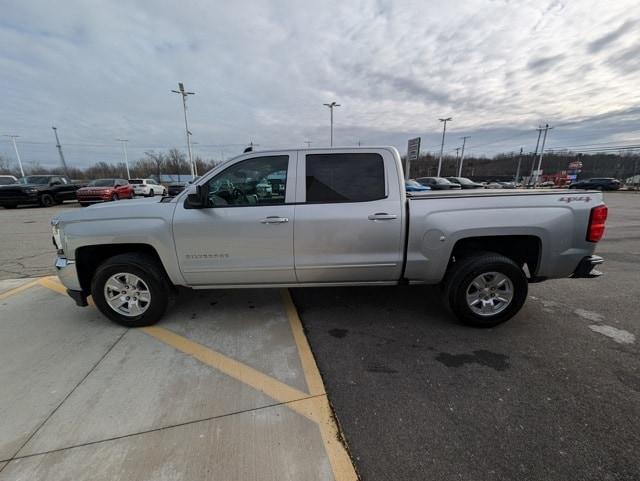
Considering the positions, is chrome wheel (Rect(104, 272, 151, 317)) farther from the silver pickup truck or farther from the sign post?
the sign post

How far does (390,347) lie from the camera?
3.00 meters

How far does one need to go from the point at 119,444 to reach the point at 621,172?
225ft

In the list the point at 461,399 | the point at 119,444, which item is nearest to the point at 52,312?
the point at 119,444

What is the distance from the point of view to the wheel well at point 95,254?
3.35 meters

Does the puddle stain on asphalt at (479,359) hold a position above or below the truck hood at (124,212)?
below

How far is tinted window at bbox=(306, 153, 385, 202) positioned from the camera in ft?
10.6

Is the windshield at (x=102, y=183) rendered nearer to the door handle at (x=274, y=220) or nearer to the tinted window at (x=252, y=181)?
the tinted window at (x=252, y=181)

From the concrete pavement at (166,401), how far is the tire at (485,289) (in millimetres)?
1718

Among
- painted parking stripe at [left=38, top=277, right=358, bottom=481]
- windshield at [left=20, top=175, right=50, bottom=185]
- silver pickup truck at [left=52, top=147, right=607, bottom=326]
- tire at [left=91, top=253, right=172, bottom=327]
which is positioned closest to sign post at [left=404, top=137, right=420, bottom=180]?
silver pickup truck at [left=52, top=147, right=607, bottom=326]

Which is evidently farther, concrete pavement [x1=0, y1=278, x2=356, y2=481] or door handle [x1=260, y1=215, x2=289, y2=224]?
door handle [x1=260, y1=215, x2=289, y2=224]

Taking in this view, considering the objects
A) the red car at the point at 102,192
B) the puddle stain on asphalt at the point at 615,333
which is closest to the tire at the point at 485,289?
the puddle stain on asphalt at the point at 615,333

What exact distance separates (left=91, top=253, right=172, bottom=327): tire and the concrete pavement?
0.51ft

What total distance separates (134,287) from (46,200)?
19.5m

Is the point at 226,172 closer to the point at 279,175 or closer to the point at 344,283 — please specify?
the point at 279,175
